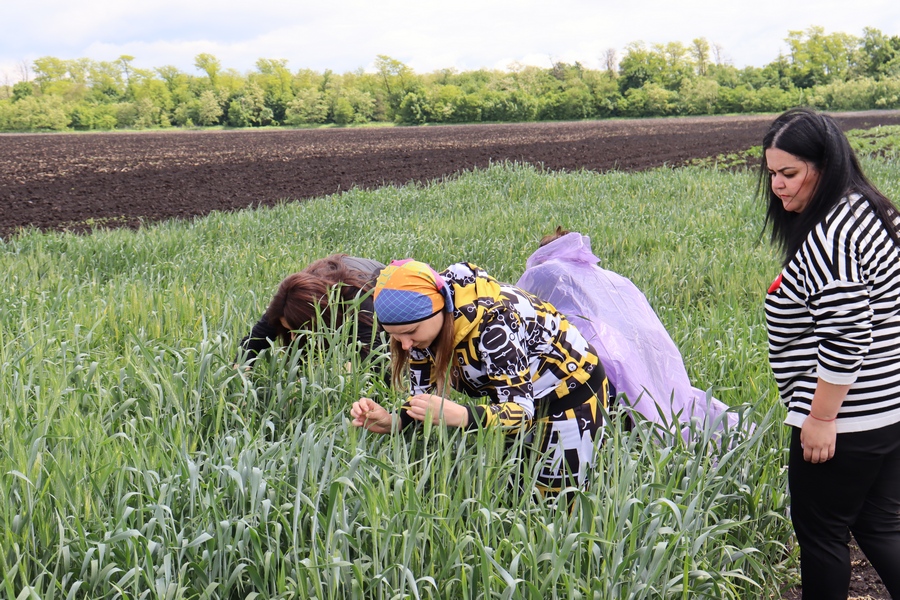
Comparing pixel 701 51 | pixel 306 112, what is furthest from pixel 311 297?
pixel 701 51

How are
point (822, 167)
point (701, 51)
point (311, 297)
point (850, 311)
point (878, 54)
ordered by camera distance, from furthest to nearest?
point (701, 51), point (878, 54), point (311, 297), point (822, 167), point (850, 311)

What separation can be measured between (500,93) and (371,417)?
6417 centimetres

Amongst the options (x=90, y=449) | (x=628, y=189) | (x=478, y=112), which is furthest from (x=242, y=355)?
(x=478, y=112)

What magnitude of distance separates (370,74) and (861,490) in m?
93.6

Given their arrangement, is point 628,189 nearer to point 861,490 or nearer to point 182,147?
point 861,490

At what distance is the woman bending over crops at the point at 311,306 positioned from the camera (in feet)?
8.96

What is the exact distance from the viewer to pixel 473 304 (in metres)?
1.91

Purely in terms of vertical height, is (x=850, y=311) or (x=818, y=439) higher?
(x=850, y=311)

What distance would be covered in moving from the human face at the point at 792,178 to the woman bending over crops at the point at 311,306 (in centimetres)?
145

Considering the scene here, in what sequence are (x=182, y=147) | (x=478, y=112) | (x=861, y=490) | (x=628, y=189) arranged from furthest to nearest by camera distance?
(x=478, y=112) < (x=182, y=147) < (x=628, y=189) < (x=861, y=490)

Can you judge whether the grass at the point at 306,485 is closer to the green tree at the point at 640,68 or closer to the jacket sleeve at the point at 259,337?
the jacket sleeve at the point at 259,337

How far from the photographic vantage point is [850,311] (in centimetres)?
156

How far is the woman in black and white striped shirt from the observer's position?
5.15 ft

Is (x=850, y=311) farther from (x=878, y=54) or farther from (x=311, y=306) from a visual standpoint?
(x=878, y=54)
